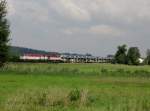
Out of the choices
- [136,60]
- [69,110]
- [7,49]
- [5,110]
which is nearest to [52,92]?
[69,110]

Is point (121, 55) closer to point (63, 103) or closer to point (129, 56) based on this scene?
point (129, 56)

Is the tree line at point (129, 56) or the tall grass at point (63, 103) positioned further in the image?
the tree line at point (129, 56)

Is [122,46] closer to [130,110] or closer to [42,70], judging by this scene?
[42,70]

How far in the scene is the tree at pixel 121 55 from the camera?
181 m

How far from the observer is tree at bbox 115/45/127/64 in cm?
18075

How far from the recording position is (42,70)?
68.6m

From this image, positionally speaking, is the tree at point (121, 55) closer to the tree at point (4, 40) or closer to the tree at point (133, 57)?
the tree at point (133, 57)

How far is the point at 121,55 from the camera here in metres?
181

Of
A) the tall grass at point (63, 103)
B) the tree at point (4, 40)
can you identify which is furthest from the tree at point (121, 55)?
the tall grass at point (63, 103)

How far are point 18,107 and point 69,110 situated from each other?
2.27 m

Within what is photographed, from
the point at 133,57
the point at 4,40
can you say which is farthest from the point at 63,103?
the point at 133,57

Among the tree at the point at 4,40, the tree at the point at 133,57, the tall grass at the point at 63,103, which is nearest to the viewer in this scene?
the tall grass at the point at 63,103

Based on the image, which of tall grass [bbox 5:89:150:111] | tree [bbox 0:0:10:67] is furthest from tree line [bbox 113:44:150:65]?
tall grass [bbox 5:89:150:111]

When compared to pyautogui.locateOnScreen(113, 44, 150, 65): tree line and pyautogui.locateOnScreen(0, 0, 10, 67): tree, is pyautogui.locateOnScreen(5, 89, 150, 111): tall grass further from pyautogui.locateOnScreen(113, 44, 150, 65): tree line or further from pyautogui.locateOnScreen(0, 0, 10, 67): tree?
pyautogui.locateOnScreen(113, 44, 150, 65): tree line
